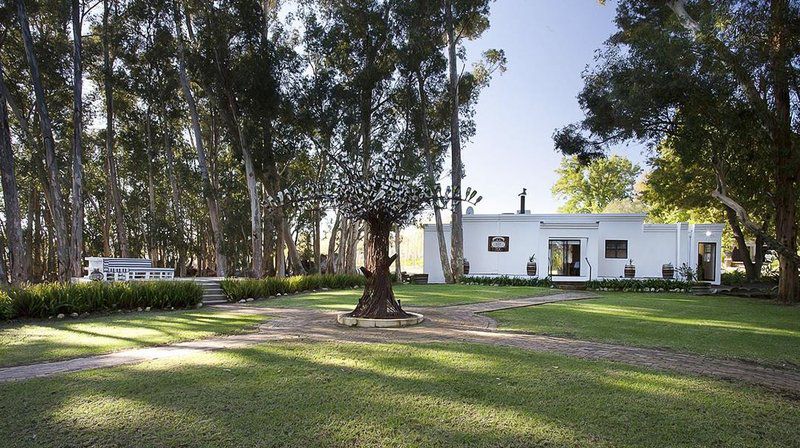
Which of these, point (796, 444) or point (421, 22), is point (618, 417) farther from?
point (421, 22)

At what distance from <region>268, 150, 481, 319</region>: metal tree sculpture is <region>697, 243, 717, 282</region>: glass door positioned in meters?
17.6

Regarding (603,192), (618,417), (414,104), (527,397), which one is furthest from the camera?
(603,192)

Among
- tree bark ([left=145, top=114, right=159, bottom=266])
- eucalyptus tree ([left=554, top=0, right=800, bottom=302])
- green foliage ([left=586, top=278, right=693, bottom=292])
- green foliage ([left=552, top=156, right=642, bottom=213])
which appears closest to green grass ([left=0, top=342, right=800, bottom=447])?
eucalyptus tree ([left=554, top=0, right=800, bottom=302])

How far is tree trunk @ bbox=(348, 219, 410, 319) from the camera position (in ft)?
25.6

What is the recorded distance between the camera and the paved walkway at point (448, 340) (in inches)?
189

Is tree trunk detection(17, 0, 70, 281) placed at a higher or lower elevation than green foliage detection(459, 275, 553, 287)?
higher

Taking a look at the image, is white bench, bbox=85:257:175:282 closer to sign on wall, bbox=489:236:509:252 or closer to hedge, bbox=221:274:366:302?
hedge, bbox=221:274:366:302

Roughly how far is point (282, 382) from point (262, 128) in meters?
14.2

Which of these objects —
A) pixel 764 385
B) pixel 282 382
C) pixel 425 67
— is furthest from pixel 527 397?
pixel 425 67

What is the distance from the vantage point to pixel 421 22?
19.1 m

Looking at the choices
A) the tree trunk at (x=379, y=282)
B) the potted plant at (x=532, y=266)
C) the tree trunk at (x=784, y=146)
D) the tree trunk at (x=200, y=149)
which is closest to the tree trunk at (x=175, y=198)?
the tree trunk at (x=200, y=149)

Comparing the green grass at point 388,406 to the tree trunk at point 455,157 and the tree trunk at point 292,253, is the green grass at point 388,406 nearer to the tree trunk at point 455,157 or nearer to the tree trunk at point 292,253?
the tree trunk at point 292,253

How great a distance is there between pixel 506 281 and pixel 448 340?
13166mm

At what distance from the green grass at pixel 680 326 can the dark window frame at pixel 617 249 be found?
8672 mm
